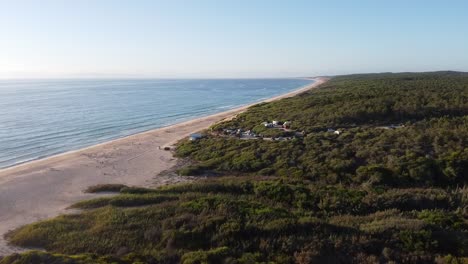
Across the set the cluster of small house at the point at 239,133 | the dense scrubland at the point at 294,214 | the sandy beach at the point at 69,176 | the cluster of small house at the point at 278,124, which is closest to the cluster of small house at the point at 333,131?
the cluster of small house at the point at 278,124

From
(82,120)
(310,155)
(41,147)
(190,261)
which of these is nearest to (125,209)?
(190,261)

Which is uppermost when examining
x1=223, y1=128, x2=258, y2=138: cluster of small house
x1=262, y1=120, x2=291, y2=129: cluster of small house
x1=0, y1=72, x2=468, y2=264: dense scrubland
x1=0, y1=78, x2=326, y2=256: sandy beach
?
x1=0, y1=72, x2=468, y2=264: dense scrubland

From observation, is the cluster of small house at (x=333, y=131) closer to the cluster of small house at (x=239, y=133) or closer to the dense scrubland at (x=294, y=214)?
the dense scrubland at (x=294, y=214)

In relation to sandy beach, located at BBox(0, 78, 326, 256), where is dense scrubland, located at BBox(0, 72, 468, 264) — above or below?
above

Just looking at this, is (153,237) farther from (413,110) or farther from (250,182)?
(413,110)

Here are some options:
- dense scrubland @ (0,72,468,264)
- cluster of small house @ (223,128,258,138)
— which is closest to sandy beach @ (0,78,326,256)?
dense scrubland @ (0,72,468,264)

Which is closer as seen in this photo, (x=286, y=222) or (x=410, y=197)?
(x=286, y=222)

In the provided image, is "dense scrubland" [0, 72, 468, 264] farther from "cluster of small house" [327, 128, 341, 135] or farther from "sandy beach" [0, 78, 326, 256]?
"cluster of small house" [327, 128, 341, 135]
